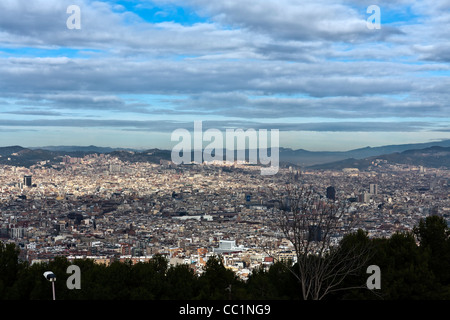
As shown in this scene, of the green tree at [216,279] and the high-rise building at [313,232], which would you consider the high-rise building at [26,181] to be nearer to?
the green tree at [216,279]

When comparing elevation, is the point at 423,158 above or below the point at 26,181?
above

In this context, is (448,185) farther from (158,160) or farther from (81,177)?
(81,177)

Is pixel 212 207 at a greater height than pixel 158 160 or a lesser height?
lesser

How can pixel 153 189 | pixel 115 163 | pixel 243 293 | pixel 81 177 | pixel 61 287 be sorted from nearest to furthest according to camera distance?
pixel 243 293 < pixel 61 287 < pixel 153 189 < pixel 81 177 < pixel 115 163

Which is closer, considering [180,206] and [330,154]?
[330,154]

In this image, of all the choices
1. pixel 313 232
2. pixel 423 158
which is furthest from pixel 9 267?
pixel 423 158

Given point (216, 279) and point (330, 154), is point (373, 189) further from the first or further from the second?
point (216, 279)
